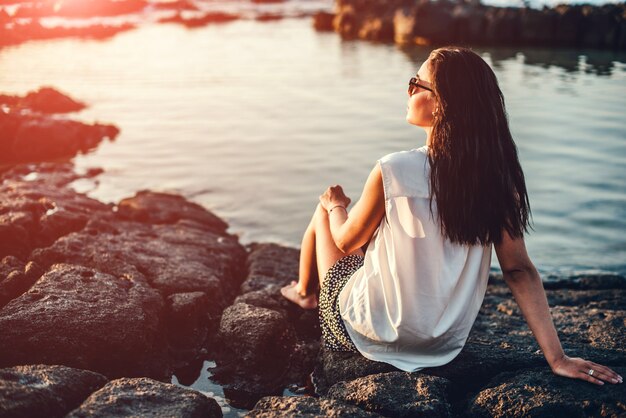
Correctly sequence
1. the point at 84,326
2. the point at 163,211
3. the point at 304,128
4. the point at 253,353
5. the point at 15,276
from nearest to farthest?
the point at 84,326
the point at 253,353
the point at 15,276
the point at 163,211
the point at 304,128

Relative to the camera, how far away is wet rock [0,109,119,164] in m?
10.8

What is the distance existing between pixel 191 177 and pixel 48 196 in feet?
11.5

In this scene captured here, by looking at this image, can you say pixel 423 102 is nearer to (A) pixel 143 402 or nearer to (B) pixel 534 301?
(B) pixel 534 301

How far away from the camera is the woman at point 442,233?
299 centimetres

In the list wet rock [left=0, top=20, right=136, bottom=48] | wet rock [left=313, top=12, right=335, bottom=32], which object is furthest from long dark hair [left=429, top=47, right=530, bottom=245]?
wet rock [left=313, top=12, right=335, bottom=32]

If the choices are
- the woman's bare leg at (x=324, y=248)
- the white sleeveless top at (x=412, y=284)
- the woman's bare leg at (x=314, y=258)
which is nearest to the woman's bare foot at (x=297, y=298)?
the woman's bare leg at (x=314, y=258)

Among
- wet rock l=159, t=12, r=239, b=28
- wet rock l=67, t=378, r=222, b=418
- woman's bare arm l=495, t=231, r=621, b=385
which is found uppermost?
wet rock l=159, t=12, r=239, b=28

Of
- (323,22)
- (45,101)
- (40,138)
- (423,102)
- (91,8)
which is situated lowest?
(40,138)

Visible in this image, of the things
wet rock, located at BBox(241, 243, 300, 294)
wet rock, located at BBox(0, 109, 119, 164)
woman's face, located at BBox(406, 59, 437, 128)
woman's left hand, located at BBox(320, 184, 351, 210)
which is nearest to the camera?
woman's face, located at BBox(406, 59, 437, 128)

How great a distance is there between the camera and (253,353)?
4215 millimetres

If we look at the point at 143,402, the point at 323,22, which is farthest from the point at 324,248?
the point at 323,22

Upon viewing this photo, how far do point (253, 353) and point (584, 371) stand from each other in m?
2.03

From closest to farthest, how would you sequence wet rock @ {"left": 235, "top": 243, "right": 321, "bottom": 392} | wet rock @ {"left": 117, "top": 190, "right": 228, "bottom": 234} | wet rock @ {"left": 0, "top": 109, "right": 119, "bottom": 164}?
wet rock @ {"left": 235, "top": 243, "right": 321, "bottom": 392}, wet rock @ {"left": 117, "top": 190, "right": 228, "bottom": 234}, wet rock @ {"left": 0, "top": 109, "right": 119, "bottom": 164}

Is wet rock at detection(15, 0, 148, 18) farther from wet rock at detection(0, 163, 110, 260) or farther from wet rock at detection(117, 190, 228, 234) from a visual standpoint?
A: wet rock at detection(0, 163, 110, 260)
